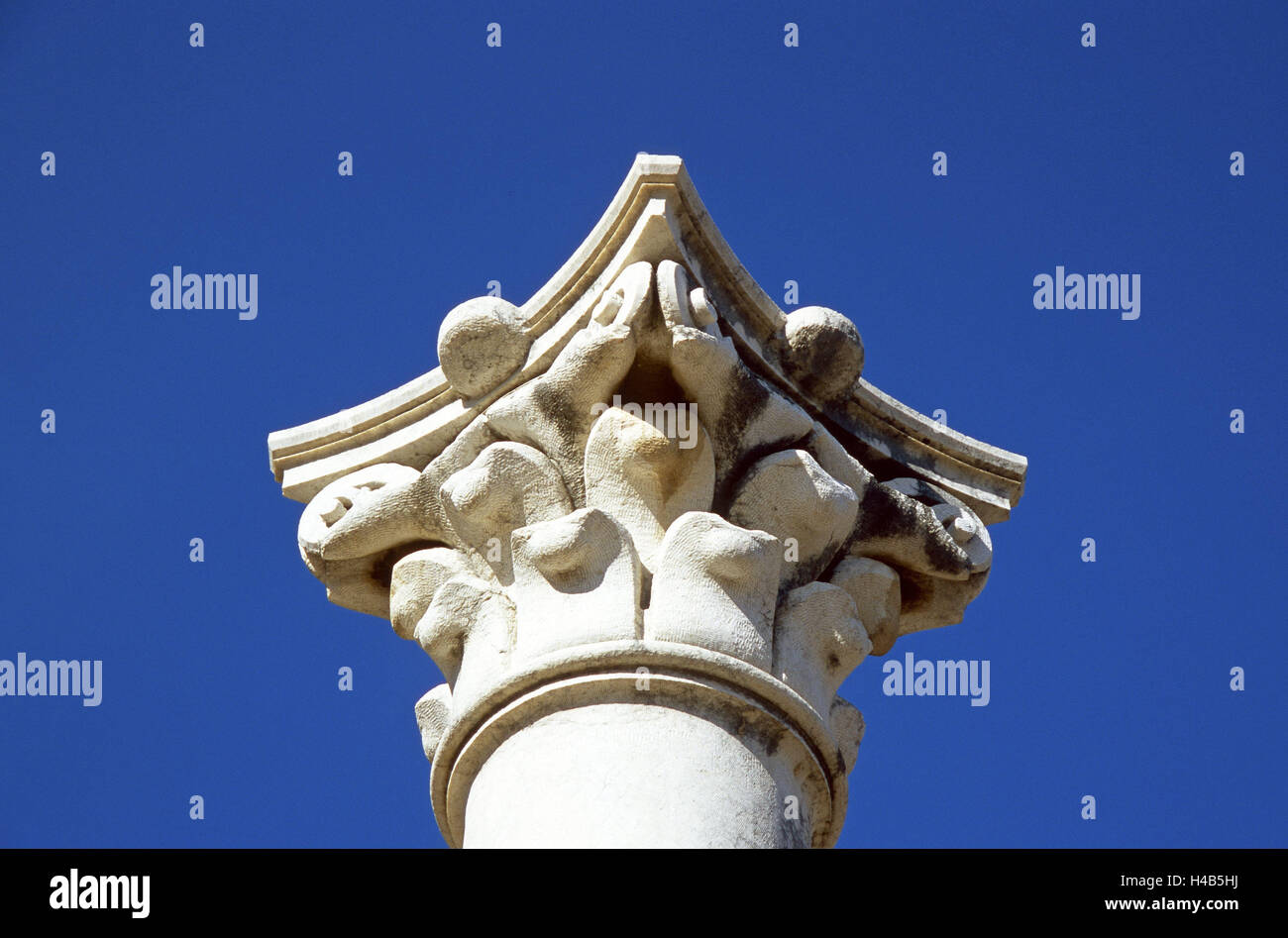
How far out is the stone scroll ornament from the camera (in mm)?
7914

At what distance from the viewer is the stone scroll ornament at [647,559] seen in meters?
7.91

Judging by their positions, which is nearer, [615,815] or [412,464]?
[615,815]

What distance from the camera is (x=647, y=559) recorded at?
852 cm

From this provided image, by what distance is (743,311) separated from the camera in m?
9.14

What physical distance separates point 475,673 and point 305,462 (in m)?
1.79

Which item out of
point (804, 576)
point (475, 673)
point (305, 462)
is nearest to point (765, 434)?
point (804, 576)

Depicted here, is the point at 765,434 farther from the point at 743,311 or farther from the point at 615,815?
the point at 615,815

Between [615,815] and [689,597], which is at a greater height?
[689,597]
